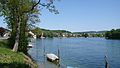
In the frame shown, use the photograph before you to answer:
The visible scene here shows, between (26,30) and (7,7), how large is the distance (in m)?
15.1

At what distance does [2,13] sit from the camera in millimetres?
38375

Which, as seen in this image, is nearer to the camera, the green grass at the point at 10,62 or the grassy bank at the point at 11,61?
the green grass at the point at 10,62

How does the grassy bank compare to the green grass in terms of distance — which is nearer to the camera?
the green grass

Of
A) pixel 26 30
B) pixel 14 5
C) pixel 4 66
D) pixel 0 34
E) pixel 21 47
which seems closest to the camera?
pixel 4 66

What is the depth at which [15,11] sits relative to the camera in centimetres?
3828

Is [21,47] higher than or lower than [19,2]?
lower

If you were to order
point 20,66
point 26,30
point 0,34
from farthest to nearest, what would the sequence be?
point 0,34
point 26,30
point 20,66

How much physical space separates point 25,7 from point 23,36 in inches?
517

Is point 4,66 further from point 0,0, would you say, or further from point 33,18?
point 33,18

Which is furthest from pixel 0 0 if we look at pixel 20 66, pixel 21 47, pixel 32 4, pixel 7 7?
pixel 20 66

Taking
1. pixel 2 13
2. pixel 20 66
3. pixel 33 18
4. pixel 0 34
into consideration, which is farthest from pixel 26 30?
pixel 0 34

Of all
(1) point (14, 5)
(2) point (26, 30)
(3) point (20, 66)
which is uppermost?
(1) point (14, 5)

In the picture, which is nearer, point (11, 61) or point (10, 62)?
point (10, 62)

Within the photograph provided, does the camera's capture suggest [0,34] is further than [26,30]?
Yes
